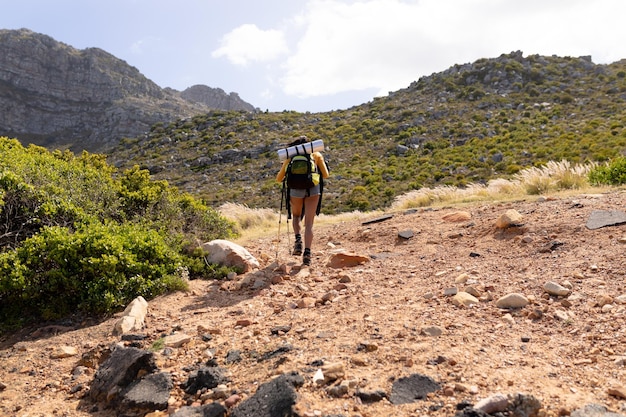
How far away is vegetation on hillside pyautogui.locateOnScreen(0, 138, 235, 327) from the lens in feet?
16.5

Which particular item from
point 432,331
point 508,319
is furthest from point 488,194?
point 432,331

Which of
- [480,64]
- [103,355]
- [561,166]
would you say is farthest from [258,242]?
[480,64]

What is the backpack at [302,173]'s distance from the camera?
20.0 ft

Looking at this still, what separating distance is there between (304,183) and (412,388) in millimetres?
3853

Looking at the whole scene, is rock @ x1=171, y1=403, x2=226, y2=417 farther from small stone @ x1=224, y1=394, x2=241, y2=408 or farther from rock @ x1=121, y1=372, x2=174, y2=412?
rock @ x1=121, y1=372, x2=174, y2=412

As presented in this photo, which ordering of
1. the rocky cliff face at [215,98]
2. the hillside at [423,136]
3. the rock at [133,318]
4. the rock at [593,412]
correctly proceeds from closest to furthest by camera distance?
the rock at [593,412], the rock at [133,318], the hillside at [423,136], the rocky cliff face at [215,98]

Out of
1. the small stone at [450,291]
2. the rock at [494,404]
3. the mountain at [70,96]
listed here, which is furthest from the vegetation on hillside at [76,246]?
the mountain at [70,96]

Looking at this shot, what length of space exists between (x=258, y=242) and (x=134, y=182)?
2782mm

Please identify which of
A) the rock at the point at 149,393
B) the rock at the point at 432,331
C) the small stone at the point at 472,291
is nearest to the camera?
the rock at the point at 149,393

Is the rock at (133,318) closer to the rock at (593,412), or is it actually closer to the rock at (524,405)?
the rock at (524,405)

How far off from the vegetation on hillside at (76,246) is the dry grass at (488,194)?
115 inches

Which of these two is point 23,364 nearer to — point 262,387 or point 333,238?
point 262,387

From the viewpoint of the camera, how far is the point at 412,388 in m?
2.66

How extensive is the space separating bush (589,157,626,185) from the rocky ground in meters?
4.63
